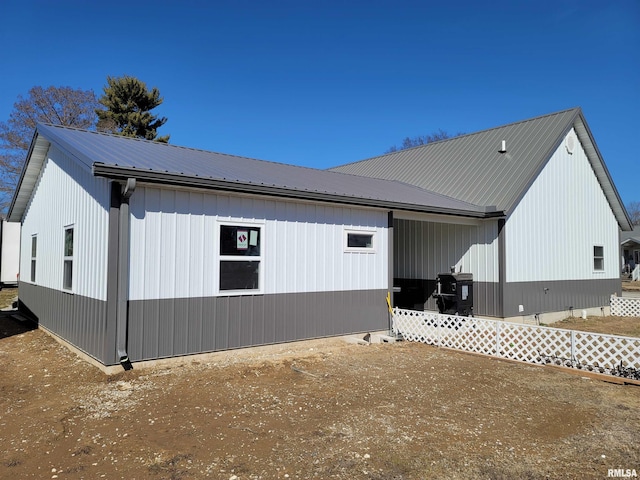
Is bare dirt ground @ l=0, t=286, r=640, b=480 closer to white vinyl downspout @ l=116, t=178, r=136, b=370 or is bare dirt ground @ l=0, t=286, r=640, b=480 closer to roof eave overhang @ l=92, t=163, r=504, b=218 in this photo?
white vinyl downspout @ l=116, t=178, r=136, b=370

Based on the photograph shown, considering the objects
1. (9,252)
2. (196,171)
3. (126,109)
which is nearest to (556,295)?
(196,171)

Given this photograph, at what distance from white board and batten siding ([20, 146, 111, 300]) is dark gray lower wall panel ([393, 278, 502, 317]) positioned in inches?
359

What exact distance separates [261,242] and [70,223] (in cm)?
370

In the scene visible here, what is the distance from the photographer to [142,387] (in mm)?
5828

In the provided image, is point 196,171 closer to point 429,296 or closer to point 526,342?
point 526,342

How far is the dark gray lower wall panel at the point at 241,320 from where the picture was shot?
265 inches

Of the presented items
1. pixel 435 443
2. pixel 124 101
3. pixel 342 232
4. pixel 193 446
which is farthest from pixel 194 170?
pixel 124 101

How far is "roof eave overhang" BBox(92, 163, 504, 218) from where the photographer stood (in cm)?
626

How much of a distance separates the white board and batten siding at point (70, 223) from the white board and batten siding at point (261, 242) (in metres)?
0.61

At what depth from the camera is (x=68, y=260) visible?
8.50m

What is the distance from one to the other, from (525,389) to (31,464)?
5.83 m

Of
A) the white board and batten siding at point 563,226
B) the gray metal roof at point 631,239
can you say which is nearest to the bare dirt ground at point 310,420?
the white board and batten siding at point 563,226

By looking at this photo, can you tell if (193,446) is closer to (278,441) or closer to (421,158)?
(278,441)

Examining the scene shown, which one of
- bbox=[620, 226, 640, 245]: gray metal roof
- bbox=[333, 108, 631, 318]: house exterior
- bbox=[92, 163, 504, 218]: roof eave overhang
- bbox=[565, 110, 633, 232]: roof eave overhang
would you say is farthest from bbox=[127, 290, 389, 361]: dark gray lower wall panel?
bbox=[620, 226, 640, 245]: gray metal roof
